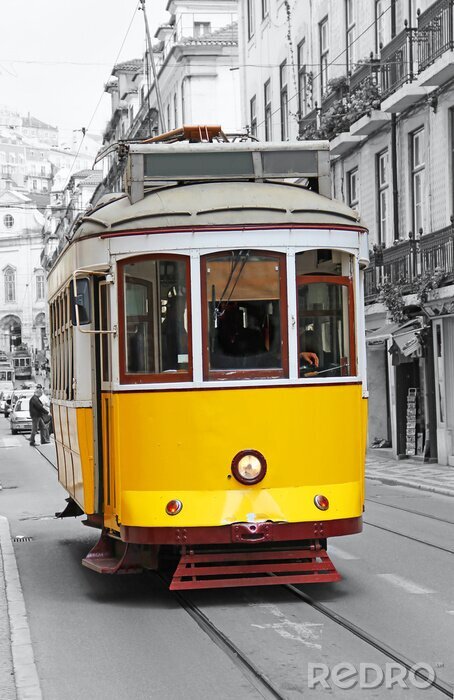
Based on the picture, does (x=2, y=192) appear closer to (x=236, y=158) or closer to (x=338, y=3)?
(x=338, y=3)

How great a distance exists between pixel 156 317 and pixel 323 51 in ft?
80.4

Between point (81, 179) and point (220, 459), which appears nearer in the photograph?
point (220, 459)

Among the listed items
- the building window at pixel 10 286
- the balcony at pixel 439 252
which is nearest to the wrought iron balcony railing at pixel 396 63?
the balcony at pixel 439 252

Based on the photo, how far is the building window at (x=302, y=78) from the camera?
1347 inches

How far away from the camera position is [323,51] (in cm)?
3272

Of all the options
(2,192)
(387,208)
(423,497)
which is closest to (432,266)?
(387,208)

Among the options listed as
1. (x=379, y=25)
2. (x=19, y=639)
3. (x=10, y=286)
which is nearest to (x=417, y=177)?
(x=379, y=25)

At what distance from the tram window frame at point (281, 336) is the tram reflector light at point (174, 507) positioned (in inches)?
36.4

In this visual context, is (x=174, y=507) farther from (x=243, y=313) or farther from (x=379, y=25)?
(x=379, y=25)

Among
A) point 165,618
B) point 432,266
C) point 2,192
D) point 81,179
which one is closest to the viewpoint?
point 165,618

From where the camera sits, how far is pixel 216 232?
31.0 ft

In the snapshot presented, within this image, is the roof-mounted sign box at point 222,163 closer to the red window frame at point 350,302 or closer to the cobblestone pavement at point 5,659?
the red window frame at point 350,302

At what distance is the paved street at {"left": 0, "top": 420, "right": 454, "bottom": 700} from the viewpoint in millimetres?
7141

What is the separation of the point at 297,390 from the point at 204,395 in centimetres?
69
